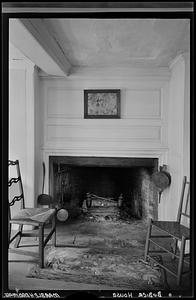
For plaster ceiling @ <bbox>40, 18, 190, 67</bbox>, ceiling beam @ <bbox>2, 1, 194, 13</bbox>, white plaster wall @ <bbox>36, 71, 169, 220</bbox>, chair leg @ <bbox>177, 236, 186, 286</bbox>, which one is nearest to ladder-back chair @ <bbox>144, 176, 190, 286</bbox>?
chair leg @ <bbox>177, 236, 186, 286</bbox>

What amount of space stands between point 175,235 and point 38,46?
1203 mm

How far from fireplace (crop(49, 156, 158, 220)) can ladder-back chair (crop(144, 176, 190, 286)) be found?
0.09 metres

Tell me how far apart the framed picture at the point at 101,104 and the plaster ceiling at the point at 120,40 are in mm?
149

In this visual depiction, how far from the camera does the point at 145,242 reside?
1.59 m

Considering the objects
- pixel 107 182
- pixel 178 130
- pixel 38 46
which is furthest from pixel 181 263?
pixel 38 46

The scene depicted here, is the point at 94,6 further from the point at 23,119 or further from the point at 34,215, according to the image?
the point at 34,215

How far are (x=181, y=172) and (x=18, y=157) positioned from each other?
0.88 metres

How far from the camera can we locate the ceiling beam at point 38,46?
145cm

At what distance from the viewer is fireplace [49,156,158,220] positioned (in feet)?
5.40

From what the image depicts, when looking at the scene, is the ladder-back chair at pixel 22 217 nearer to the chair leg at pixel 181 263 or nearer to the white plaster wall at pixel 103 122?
the white plaster wall at pixel 103 122

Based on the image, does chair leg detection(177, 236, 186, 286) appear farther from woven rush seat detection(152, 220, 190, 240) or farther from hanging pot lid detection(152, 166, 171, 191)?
hanging pot lid detection(152, 166, 171, 191)

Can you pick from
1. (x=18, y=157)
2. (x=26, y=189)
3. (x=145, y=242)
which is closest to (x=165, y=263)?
(x=145, y=242)
